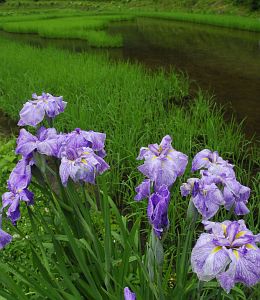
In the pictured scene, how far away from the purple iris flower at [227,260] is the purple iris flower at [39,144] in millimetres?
577

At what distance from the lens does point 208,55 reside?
11320 mm

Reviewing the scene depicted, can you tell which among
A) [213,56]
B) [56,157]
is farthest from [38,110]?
[213,56]

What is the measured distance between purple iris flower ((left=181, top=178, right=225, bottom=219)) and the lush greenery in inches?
5.4

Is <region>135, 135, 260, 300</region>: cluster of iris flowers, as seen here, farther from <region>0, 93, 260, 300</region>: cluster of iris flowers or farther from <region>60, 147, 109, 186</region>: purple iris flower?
<region>60, 147, 109, 186</region>: purple iris flower

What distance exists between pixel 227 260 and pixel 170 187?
375 millimetres

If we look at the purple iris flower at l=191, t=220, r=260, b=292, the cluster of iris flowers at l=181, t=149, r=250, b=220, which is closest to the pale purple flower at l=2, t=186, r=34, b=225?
the cluster of iris flowers at l=181, t=149, r=250, b=220

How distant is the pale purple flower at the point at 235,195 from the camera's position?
1.23 meters

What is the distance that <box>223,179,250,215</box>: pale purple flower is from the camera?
4.05ft

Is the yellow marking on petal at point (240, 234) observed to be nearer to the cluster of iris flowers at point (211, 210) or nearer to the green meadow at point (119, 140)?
the cluster of iris flowers at point (211, 210)

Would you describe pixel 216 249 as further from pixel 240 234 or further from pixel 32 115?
pixel 32 115

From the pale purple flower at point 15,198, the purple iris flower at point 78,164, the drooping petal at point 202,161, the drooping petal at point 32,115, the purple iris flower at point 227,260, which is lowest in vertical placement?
the pale purple flower at point 15,198

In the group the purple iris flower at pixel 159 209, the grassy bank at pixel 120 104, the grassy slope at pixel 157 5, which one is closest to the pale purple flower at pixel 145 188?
the purple iris flower at pixel 159 209

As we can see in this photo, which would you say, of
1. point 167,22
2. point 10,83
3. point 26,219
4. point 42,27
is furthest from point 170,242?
point 167,22

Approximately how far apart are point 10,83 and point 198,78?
13.8 feet
